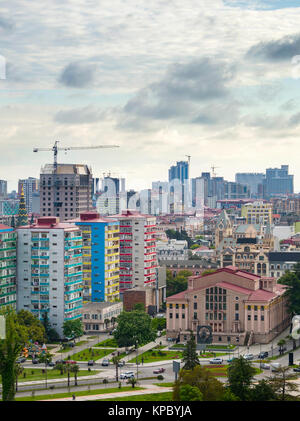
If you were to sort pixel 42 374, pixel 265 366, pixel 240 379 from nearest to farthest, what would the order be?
pixel 240 379
pixel 42 374
pixel 265 366

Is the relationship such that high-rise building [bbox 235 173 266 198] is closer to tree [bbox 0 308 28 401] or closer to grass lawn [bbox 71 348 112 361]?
grass lawn [bbox 71 348 112 361]

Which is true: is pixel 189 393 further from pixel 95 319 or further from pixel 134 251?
pixel 134 251

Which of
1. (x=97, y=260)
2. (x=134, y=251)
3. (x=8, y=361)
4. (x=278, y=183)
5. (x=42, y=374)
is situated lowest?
(x=42, y=374)

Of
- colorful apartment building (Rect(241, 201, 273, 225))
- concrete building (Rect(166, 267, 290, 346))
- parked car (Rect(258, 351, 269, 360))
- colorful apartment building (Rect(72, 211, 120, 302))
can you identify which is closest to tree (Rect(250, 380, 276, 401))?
parked car (Rect(258, 351, 269, 360))

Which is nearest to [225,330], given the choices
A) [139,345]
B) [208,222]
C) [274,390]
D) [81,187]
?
[139,345]

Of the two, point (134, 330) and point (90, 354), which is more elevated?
point (134, 330)

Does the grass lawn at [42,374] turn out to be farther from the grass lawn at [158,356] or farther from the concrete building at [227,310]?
the concrete building at [227,310]

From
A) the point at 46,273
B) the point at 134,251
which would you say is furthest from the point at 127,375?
the point at 134,251
